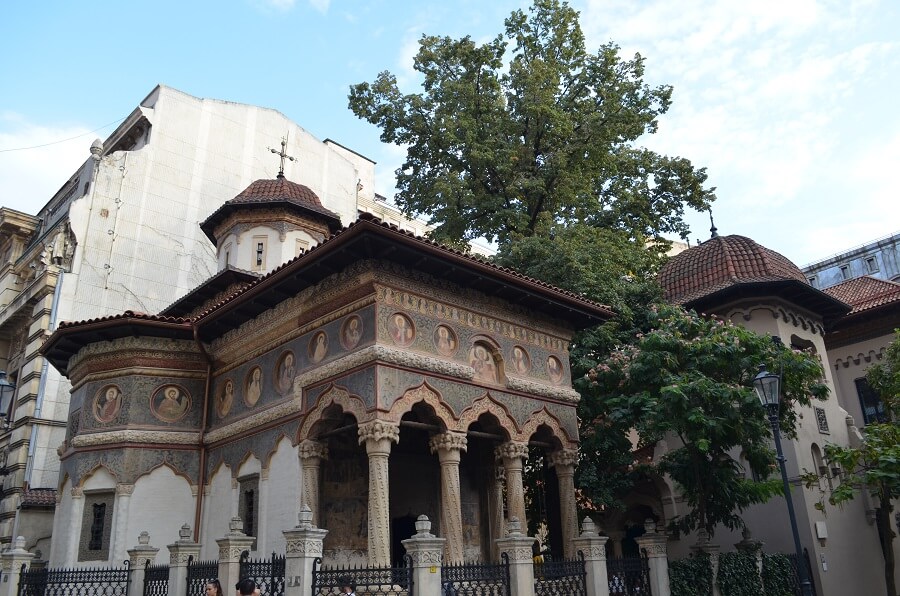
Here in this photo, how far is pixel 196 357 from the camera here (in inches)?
637

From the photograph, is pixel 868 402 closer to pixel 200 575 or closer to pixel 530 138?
pixel 530 138

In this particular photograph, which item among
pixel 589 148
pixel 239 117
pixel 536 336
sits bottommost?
pixel 536 336

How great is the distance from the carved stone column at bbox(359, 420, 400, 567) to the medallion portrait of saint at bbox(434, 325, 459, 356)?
1877mm

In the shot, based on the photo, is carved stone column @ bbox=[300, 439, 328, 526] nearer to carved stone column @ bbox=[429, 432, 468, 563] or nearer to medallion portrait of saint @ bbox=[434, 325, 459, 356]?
carved stone column @ bbox=[429, 432, 468, 563]

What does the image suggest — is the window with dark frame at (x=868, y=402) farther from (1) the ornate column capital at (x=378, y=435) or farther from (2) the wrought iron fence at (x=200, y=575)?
(2) the wrought iron fence at (x=200, y=575)

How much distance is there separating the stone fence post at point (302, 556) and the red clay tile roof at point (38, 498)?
14636 mm

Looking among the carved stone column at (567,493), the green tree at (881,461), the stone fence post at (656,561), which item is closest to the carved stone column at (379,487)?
the carved stone column at (567,493)

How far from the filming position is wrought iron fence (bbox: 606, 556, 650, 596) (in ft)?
40.1

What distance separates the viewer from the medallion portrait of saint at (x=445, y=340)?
12875mm

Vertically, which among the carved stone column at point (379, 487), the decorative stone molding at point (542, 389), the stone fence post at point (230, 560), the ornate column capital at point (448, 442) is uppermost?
the decorative stone molding at point (542, 389)

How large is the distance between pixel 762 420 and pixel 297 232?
13.9 m

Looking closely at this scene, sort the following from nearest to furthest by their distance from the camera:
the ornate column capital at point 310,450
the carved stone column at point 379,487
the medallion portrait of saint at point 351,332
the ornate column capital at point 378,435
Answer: the carved stone column at point 379,487 < the ornate column capital at point 378,435 < the medallion portrait of saint at point 351,332 < the ornate column capital at point 310,450

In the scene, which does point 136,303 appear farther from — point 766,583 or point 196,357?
point 766,583

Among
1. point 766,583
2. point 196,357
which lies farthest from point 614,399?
point 196,357
